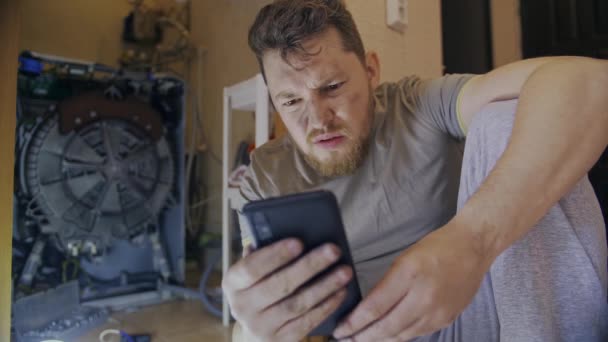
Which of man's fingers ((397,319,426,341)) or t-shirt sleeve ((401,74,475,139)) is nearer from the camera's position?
man's fingers ((397,319,426,341))

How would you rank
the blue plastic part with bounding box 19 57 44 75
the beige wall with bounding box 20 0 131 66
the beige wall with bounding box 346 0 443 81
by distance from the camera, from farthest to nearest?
the beige wall with bounding box 20 0 131 66 < the blue plastic part with bounding box 19 57 44 75 < the beige wall with bounding box 346 0 443 81

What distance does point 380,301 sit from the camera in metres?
0.34

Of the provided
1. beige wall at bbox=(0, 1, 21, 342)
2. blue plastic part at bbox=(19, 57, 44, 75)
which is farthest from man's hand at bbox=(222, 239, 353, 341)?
blue plastic part at bbox=(19, 57, 44, 75)

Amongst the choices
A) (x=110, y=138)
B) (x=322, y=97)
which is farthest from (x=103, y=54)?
(x=322, y=97)

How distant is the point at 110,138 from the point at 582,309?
163 cm

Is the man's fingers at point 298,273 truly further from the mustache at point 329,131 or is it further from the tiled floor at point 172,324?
the tiled floor at point 172,324

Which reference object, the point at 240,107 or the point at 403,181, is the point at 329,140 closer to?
the point at 403,181

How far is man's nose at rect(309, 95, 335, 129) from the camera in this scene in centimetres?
61

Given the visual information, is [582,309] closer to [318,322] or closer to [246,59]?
[318,322]

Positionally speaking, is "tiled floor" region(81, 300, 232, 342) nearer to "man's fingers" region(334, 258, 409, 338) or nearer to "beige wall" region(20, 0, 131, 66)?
"man's fingers" region(334, 258, 409, 338)

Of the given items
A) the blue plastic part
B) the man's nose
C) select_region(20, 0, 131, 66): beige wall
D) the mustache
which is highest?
select_region(20, 0, 131, 66): beige wall

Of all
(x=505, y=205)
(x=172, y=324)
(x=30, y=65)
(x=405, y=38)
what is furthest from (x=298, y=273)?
(x=30, y=65)

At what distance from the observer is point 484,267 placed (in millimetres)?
357

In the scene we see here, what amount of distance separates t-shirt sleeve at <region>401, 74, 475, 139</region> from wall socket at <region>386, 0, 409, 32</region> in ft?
1.56
